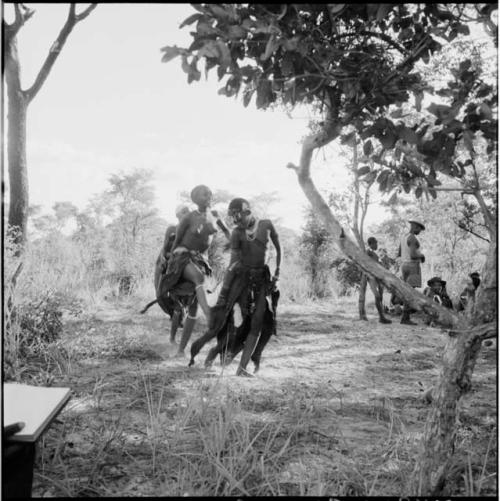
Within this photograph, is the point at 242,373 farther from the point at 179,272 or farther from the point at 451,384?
the point at 451,384

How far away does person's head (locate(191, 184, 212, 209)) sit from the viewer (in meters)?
3.83

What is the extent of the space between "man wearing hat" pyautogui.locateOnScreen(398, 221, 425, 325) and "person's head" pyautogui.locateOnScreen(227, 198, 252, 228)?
→ 7.95 feet

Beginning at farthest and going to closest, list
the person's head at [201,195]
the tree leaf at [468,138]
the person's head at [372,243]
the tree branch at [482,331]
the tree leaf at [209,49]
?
the person's head at [372,243] → the person's head at [201,195] → the tree branch at [482,331] → the tree leaf at [468,138] → the tree leaf at [209,49]

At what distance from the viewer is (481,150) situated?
370cm

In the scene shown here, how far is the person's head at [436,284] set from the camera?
18.5 feet

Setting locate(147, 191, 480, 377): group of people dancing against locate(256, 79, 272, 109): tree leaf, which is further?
locate(147, 191, 480, 377): group of people dancing

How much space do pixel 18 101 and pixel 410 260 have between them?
4329 millimetres

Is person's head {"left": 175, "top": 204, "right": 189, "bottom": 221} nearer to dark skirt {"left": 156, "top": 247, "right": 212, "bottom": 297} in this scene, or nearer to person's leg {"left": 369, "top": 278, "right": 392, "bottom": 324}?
dark skirt {"left": 156, "top": 247, "right": 212, "bottom": 297}

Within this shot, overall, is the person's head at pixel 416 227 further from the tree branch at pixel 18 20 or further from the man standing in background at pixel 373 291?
the tree branch at pixel 18 20

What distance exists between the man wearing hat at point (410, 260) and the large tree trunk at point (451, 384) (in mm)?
3431

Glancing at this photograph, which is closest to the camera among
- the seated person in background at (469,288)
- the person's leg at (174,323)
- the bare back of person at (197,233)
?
the bare back of person at (197,233)

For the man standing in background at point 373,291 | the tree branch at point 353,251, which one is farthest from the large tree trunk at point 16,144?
the man standing in background at point 373,291

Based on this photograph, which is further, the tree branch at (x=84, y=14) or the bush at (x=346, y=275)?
the bush at (x=346, y=275)

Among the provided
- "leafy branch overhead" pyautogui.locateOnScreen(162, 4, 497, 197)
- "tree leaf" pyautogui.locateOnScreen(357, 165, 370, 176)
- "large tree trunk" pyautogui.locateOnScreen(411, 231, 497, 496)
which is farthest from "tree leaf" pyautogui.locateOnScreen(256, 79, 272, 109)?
"large tree trunk" pyautogui.locateOnScreen(411, 231, 497, 496)
